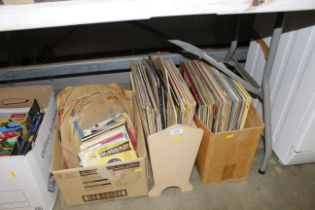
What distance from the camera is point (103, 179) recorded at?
3.56 ft

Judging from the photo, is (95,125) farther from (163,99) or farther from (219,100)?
(219,100)

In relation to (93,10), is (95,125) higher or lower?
lower

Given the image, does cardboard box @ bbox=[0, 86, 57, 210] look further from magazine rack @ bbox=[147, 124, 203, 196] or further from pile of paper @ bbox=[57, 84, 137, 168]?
magazine rack @ bbox=[147, 124, 203, 196]

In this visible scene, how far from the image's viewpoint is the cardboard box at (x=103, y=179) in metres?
1.04

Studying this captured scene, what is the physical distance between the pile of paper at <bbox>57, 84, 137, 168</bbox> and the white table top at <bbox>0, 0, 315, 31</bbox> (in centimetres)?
59

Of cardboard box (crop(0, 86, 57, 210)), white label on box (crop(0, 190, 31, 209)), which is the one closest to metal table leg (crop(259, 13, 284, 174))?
cardboard box (crop(0, 86, 57, 210))

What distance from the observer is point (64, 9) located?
2.16 feet

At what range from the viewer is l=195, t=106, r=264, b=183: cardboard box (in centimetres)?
107

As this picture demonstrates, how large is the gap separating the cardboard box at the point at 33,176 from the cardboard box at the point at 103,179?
0.18 feet

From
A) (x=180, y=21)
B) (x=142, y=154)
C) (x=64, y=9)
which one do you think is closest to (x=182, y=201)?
(x=142, y=154)

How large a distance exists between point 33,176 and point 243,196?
93 cm

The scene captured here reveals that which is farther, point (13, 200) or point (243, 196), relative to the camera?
point (243, 196)

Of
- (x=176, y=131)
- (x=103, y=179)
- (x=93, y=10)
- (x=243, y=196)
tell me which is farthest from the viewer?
(x=243, y=196)

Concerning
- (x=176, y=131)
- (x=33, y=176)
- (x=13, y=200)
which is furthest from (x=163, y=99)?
(x=13, y=200)
